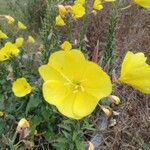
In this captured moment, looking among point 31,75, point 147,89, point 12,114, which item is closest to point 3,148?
point 12,114

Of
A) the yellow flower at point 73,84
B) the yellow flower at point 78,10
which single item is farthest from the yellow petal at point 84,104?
the yellow flower at point 78,10

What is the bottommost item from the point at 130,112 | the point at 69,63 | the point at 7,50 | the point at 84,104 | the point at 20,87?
the point at 130,112

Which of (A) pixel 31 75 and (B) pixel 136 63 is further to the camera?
(A) pixel 31 75

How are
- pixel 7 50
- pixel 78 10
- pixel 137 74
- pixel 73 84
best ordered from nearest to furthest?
pixel 137 74 → pixel 73 84 → pixel 7 50 → pixel 78 10

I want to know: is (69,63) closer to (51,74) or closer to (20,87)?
(51,74)

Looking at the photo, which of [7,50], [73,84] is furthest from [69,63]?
[7,50]

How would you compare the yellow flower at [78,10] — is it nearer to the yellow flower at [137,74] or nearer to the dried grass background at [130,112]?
the dried grass background at [130,112]

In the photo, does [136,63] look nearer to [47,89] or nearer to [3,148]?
[47,89]

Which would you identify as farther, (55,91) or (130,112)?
(130,112)
